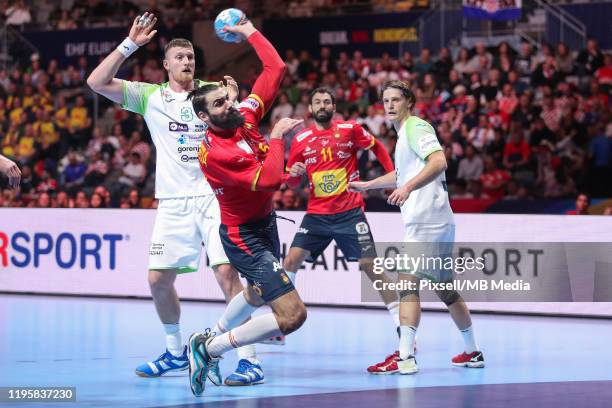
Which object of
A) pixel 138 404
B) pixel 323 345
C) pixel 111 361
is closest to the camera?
pixel 138 404

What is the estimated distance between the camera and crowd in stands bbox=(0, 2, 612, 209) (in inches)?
661

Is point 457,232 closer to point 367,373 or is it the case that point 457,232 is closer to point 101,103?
point 367,373

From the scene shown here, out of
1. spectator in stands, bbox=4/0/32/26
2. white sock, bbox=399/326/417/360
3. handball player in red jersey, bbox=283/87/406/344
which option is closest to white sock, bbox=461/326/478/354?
white sock, bbox=399/326/417/360

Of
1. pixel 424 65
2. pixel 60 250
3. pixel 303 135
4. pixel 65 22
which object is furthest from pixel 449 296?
pixel 65 22

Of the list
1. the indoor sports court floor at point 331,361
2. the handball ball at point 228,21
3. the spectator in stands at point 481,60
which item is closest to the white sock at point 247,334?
the indoor sports court floor at point 331,361

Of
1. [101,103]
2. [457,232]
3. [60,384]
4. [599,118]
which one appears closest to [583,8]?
[599,118]

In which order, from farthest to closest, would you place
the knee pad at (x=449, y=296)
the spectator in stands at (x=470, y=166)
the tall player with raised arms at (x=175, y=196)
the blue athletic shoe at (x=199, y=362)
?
1. the spectator in stands at (x=470, y=166)
2. the knee pad at (x=449, y=296)
3. the tall player with raised arms at (x=175, y=196)
4. the blue athletic shoe at (x=199, y=362)

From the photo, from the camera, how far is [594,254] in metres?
12.6

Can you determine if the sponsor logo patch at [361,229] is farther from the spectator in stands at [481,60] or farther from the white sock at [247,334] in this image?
the spectator in stands at [481,60]

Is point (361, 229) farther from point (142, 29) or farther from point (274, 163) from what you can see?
point (274, 163)

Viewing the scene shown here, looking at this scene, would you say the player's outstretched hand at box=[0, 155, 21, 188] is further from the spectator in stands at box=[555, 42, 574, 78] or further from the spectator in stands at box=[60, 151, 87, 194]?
the spectator in stands at box=[555, 42, 574, 78]

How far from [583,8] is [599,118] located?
3.73m

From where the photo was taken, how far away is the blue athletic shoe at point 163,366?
27.5ft

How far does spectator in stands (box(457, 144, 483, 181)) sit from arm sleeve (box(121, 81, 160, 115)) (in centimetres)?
923
